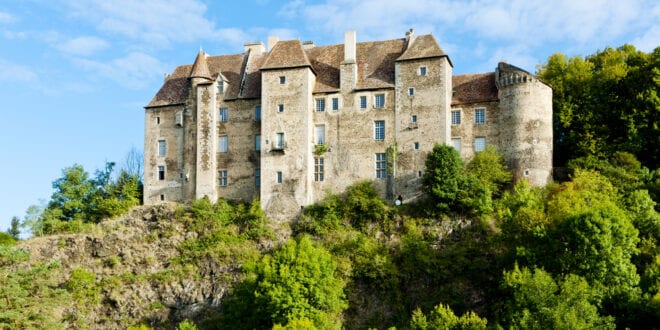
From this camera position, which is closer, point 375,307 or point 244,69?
point 375,307

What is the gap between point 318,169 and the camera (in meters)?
62.0

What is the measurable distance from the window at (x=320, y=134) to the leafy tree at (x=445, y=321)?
18.2m

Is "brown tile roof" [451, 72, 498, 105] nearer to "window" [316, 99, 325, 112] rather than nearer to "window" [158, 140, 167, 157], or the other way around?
"window" [316, 99, 325, 112]

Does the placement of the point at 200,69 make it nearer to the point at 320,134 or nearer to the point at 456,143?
the point at 320,134

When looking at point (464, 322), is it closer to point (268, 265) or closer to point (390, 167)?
point (268, 265)

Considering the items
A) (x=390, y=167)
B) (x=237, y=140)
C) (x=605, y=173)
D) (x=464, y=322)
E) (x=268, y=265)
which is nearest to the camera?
(x=464, y=322)

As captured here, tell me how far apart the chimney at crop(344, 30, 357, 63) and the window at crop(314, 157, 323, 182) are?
24.5 feet

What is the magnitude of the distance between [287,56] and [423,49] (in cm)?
995

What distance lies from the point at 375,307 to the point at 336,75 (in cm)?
1896

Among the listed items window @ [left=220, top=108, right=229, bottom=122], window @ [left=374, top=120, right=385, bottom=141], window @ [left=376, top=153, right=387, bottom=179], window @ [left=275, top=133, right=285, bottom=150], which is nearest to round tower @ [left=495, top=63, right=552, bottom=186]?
window @ [left=376, top=153, right=387, bottom=179]

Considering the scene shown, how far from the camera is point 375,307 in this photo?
52.4 meters

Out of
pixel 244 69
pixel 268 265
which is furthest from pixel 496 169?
pixel 244 69

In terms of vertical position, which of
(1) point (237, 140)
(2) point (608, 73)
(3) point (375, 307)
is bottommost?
(3) point (375, 307)

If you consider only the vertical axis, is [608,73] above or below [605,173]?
above
